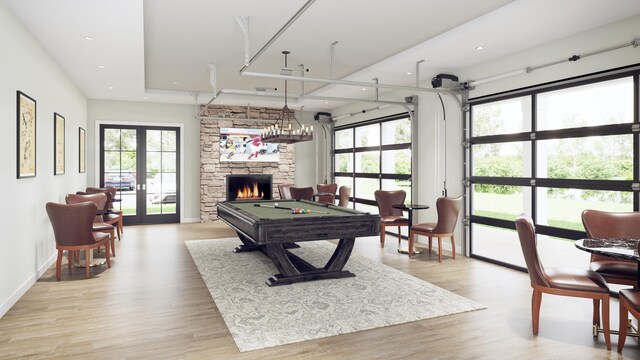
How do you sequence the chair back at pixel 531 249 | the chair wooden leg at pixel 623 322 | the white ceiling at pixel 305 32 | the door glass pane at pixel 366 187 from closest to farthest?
the chair wooden leg at pixel 623 322 → the chair back at pixel 531 249 → the white ceiling at pixel 305 32 → the door glass pane at pixel 366 187

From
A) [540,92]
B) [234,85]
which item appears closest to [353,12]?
[540,92]

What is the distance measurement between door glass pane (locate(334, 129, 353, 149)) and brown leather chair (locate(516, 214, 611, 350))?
6.74 metres

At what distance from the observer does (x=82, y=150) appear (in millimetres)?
8117

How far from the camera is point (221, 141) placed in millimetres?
9938

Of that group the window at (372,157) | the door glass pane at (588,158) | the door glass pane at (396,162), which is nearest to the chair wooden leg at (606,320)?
the door glass pane at (588,158)

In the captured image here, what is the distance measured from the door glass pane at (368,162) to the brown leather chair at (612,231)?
16.7 feet

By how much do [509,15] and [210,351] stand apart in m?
4.01

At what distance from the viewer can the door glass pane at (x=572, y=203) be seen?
4422 mm

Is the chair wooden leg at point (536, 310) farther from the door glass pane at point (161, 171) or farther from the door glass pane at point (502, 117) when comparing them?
the door glass pane at point (161, 171)

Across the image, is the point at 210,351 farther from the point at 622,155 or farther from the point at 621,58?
the point at 621,58

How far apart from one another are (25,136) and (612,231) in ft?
18.6

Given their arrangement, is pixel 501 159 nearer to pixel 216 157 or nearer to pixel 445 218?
pixel 445 218

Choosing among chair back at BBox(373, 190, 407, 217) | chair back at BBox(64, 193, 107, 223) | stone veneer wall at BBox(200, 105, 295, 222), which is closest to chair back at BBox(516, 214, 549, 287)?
chair back at BBox(373, 190, 407, 217)

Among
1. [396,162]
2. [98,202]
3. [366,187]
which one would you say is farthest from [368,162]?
[98,202]
